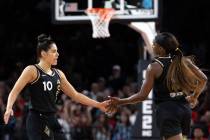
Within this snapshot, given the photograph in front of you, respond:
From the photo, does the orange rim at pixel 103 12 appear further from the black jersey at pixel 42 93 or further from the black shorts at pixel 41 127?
the black shorts at pixel 41 127

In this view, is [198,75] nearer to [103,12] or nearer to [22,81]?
[22,81]

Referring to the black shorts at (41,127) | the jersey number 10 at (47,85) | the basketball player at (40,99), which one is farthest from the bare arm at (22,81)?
the black shorts at (41,127)

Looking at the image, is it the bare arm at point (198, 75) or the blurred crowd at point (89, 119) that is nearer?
the bare arm at point (198, 75)

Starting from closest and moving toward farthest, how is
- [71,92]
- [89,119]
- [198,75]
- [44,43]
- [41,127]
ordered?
[198,75], [41,127], [44,43], [71,92], [89,119]

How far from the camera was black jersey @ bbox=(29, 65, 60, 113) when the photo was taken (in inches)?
332

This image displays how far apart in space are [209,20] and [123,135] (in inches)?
245

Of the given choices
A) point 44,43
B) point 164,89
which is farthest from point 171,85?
point 44,43

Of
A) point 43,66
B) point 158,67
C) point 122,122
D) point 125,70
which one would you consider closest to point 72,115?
point 122,122

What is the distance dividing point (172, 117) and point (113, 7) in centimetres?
554

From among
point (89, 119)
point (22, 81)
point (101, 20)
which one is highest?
point (101, 20)

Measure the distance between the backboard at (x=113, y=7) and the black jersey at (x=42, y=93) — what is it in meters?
4.50

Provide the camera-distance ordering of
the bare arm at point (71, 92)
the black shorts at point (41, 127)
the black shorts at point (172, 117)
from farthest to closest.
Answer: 1. the bare arm at point (71, 92)
2. the black shorts at point (41, 127)
3. the black shorts at point (172, 117)

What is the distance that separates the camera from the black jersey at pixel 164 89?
7762mm

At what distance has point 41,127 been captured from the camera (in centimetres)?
840
